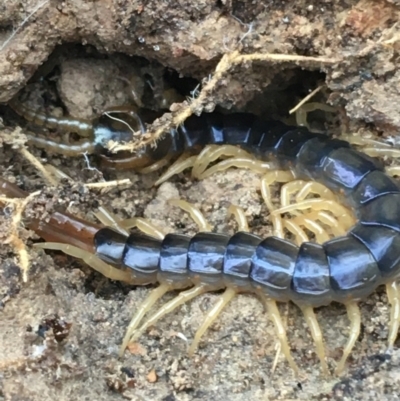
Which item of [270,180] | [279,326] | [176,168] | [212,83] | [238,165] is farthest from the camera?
[176,168]

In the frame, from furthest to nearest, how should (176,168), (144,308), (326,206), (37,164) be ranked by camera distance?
(176,168) → (326,206) → (37,164) → (144,308)

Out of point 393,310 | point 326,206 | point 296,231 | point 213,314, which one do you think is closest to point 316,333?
point 393,310

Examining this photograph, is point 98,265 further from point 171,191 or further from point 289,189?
point 289,189

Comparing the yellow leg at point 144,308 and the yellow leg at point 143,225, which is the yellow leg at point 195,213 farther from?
the yellow leg at point 144,308

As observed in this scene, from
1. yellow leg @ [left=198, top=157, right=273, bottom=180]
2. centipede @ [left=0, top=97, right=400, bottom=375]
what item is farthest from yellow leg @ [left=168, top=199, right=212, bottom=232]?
yellow leg @ [left=198, top=157, right=273, bottom=180]

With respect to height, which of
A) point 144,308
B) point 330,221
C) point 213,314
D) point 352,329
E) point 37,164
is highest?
point 330,221

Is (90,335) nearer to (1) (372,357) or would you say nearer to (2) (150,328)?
(2) (150,328)

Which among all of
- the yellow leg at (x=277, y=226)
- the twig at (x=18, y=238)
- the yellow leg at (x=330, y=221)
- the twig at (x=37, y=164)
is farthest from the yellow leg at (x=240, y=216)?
the twig at (x=18, y=238)
